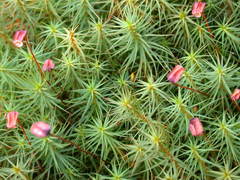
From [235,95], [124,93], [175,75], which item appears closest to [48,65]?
[124,93]

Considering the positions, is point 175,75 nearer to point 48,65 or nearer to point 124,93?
point 124,93

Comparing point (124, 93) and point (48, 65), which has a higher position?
point (48, 65)

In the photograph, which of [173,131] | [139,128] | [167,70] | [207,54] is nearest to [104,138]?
[139,128]

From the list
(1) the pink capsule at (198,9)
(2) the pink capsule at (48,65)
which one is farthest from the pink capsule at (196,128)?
(2) the pink capsule at (48,65)

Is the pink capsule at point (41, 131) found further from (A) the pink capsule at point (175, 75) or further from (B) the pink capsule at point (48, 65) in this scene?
(A) the pink capsule at point (175, 75)

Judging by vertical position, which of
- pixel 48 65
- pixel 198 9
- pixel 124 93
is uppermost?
pixel 198 9

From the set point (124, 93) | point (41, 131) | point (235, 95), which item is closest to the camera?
point (41, 131)

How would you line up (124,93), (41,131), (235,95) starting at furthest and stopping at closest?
1. (124,93)
2. (235,95)
3. (41,131)

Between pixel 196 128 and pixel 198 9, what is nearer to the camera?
pixel 196 128
